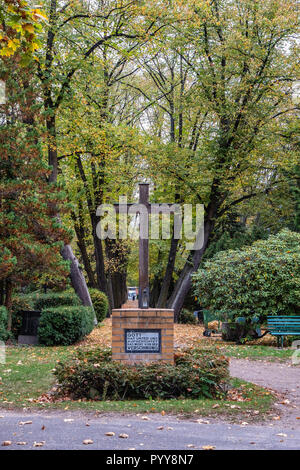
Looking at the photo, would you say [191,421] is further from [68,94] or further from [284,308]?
[68,94]

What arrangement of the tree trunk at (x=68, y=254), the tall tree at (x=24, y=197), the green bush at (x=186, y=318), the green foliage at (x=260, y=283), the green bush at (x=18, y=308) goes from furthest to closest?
1. the green bush at (x=186, y=318)
2. the tree trunk at (x=68, y=254)
3. the green bush at (x=18, y=308)
4. the green foliage at (x=260, y=283)
5. the tall tree at (x=24, y=197)

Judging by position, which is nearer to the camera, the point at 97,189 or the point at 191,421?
the point at 191,421

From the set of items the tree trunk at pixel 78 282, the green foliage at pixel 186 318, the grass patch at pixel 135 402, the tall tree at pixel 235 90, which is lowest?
the green foliage at pixel 186 318

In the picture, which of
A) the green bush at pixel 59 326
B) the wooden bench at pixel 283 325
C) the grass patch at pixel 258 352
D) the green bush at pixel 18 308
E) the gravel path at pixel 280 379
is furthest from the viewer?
the green bush at pixel 18 308

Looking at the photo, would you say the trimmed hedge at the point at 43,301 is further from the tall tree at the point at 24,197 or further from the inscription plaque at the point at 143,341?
the inscription plaque at the point at 143,341

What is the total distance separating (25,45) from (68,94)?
1111 centimetres

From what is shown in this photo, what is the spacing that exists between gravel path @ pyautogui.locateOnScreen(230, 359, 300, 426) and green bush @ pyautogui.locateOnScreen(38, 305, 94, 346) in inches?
198

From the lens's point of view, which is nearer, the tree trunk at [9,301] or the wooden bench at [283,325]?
the wooden bench at [283,325]

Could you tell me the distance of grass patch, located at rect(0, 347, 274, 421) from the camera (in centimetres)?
673

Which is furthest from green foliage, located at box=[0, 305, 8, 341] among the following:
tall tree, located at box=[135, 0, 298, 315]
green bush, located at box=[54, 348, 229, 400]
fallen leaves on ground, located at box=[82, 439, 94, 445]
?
tall tree, located at box=[135, 0, 298, 315]

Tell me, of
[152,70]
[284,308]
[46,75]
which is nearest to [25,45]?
[46,75]

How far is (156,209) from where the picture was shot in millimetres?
9539

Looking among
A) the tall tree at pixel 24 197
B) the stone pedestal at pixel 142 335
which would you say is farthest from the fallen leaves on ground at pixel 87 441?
the tall tree at pixel 24 197

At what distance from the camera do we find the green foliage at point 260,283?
1427 centimetres
